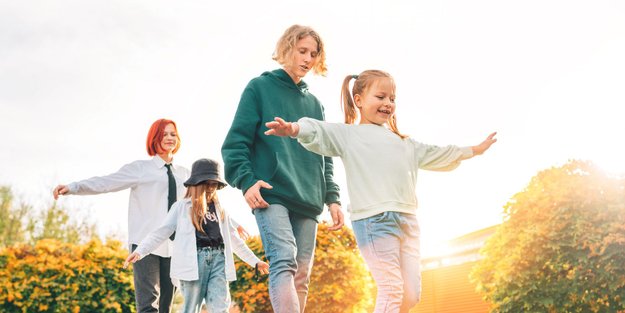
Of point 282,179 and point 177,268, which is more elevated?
point 282,179

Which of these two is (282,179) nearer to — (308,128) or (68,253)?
(308,128)

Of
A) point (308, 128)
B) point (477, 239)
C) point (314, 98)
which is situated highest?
point (314, 98)

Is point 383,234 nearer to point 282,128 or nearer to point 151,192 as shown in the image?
point 282,128

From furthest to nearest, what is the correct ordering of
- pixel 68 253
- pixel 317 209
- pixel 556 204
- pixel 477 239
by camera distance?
1. pixel 477 239
2. pixel 68 253
3. pixel 556 204
4. pixel 317 209

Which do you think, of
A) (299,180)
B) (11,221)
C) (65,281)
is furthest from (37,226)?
(299,180)

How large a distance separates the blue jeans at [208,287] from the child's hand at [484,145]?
195 cm

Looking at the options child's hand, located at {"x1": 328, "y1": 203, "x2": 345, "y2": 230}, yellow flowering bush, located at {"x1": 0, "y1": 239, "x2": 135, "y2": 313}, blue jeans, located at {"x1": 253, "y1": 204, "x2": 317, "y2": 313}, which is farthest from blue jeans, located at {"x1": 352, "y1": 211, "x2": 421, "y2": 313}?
yellow flowering bush, located at {"x1": 0, "y1": 239, "x2": 135, "y2": 313}

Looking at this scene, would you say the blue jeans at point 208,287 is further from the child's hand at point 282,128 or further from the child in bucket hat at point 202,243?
the child's hand at point 282,128

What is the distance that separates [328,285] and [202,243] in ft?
15.1

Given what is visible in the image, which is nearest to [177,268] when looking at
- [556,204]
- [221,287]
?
[221,287]

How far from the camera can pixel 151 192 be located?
16.0 ft

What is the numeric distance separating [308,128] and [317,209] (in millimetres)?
691

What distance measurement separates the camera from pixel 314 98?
4.05m

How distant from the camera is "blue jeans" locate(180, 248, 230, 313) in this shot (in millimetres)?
4277
